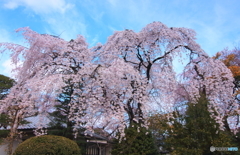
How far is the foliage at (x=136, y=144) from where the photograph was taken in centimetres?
773

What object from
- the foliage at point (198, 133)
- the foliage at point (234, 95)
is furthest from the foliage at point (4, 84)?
the foliage at point (234, 95)

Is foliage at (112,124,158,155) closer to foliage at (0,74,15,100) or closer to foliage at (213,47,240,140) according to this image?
foliage at (213,47,240,140)

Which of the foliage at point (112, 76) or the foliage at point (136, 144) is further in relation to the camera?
the foliage at point (136, 144)

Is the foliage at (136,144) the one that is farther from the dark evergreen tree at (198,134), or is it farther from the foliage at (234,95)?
the foliage at (234,95)

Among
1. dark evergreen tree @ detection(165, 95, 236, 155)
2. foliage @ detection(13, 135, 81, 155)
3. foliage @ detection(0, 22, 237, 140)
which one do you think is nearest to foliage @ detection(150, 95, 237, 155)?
dark evergreen tree @ detection(165, 95, 236, 155)

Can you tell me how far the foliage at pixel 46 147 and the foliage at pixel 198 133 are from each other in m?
4.08

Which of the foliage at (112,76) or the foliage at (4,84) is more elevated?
the foliage at (4,84)

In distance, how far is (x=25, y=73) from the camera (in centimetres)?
830

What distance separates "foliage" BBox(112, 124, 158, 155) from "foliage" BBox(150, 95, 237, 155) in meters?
0.93

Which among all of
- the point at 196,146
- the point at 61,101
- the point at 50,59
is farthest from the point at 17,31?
the point at 196,146

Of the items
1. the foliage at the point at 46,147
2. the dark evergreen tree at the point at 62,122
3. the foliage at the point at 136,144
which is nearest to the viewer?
the foliage at the point at 46,147

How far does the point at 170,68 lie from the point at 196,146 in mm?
4009

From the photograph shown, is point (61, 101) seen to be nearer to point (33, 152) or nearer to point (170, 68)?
point (33, 152)

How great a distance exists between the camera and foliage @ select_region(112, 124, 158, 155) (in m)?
7.73
